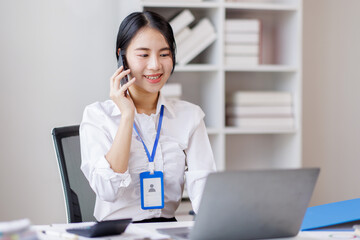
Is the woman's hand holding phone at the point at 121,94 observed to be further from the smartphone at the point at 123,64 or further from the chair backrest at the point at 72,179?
the chair backrest at the point at 72,179

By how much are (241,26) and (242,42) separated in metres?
0.09

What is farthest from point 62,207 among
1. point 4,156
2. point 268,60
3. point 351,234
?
point 351,234

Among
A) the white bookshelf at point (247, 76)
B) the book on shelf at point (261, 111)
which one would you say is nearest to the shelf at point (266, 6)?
the white bookshelf at point (247, 76)

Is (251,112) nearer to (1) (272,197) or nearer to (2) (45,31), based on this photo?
(2) (45,31)

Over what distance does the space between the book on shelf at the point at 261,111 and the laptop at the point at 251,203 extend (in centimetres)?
177

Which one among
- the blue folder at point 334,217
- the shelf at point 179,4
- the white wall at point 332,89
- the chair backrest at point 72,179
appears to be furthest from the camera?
the white wall at point 332,89

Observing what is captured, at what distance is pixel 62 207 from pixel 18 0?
4.19ft

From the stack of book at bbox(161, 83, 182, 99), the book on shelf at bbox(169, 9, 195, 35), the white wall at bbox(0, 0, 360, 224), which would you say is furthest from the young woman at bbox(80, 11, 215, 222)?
the white wall at bbox(0, 0, 360, 224)

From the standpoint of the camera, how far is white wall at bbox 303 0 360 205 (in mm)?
3514

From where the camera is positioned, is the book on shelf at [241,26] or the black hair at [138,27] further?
the book on shelf at [241,26]

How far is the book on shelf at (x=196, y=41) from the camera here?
2.99 m

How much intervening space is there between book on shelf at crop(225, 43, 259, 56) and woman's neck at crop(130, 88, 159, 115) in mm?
1153

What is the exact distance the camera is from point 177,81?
10.8ft

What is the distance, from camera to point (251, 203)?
4.00 feet
